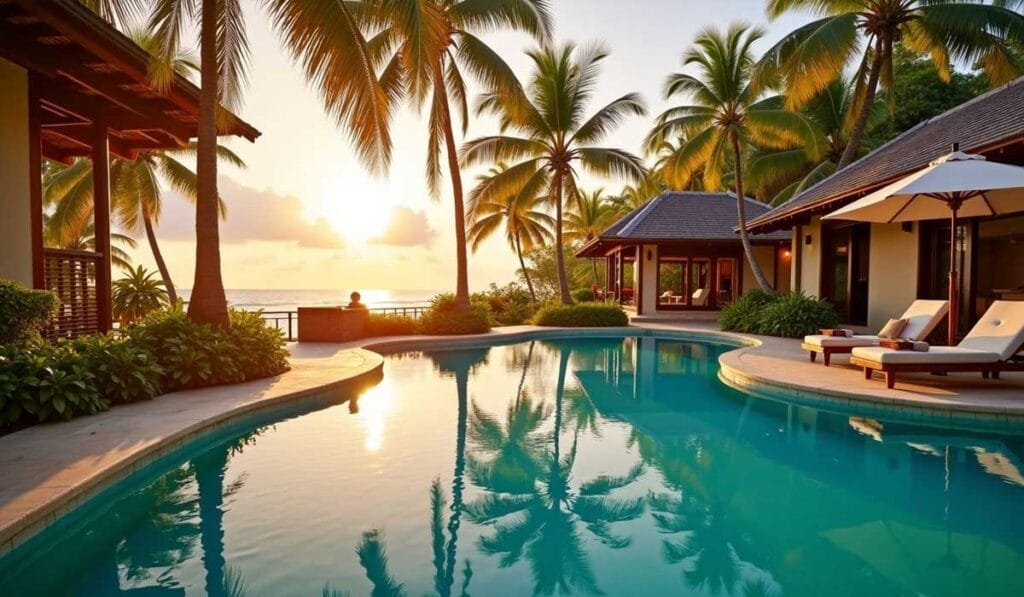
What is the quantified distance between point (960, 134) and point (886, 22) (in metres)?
5.32

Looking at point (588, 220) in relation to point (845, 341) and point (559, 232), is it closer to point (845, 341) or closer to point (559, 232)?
point (559, 232)

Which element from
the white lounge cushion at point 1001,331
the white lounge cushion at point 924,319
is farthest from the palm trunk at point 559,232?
the white lounge cushion at point 1001,331

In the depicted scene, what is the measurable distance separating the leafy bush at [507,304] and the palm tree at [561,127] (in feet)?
10.3

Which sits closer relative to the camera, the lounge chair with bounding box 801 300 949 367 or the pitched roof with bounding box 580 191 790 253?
the lounge chair with bounding box 801 300 949 367

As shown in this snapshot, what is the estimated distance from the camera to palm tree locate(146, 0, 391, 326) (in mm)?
7098

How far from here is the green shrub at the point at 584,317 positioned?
57.0ft

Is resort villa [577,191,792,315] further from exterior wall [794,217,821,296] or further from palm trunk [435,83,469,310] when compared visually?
palm trunk [435,83,469,310]

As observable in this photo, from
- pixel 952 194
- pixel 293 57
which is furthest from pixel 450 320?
pixel 952 194

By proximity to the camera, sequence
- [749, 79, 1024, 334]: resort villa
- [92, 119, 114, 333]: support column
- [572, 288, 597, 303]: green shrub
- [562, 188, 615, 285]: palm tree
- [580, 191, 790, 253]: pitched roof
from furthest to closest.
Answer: [562, 188, 615, 285]: palm tree, [572, 288, 597, 303]: green shrub, [580, 191, 790, 253]: pitched roof, [749, 79, 1024, 334]: resort villa, [92, 119, 114, 333]: support column

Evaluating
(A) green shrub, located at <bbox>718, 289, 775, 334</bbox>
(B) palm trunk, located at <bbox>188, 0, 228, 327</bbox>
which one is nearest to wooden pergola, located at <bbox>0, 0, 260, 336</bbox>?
(B) palm trunk, located at <bbox>188, 0, 228, 327</bbox>

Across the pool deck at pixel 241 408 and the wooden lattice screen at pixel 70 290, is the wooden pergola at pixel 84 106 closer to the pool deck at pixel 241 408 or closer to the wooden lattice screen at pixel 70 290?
the wooden lattice screen at pixel 70 290

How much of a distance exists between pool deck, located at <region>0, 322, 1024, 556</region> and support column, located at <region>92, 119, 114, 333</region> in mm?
2733

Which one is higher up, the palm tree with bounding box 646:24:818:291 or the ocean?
the palm tree with bounding box 646:24:818:291

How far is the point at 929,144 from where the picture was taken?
37.0 feet
